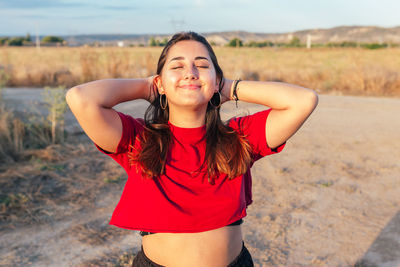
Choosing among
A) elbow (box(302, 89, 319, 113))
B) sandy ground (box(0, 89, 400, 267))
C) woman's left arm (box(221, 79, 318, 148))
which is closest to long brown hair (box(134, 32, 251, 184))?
woman's left arm (box(221, 79, 318, 148))

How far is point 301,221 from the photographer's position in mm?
3605

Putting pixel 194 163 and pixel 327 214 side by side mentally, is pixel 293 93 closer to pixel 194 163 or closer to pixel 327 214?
pixel 194 163

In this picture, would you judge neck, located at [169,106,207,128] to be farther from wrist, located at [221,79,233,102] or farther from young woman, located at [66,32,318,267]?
wrist, located at [221,79,233,102]

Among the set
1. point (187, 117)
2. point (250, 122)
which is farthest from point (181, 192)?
point (250, 122)

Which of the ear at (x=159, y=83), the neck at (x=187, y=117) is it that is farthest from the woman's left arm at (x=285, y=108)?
the ear at (x=159, y=83)

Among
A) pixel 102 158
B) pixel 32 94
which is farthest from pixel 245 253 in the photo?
pixel 32 94

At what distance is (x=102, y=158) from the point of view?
16.6 ft

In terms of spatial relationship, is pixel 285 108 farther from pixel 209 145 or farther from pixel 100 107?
pixel 100 107

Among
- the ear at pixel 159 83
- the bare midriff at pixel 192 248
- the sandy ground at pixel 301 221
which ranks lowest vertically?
the sandy ground at pixel 301 221

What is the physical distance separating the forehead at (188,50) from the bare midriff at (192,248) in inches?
27.4

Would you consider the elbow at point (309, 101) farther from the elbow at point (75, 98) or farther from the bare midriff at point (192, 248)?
the elbow at point (75, 98)

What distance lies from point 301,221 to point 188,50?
2.52 m

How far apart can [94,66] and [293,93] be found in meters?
11.0

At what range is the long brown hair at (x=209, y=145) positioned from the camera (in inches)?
61.3
